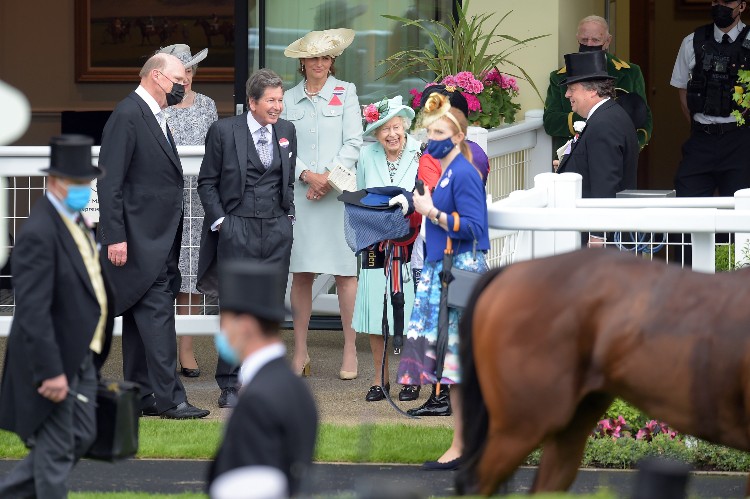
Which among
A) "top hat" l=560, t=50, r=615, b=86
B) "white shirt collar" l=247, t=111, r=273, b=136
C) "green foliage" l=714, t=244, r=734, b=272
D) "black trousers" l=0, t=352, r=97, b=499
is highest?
"top hat" l=560, t=50, r=615, b=86

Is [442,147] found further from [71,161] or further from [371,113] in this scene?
[71,161]

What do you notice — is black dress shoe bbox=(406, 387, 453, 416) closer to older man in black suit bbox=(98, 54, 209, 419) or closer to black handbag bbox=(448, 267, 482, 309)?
older man in black suit bbox=(98, 54, 209, 419)

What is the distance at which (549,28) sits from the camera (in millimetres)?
10930

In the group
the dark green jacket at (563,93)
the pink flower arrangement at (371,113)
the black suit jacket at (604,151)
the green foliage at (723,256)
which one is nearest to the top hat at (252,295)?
the green foliage at (723,256)

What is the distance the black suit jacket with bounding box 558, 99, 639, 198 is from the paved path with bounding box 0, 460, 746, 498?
1952mm

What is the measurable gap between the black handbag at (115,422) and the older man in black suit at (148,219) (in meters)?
2.29

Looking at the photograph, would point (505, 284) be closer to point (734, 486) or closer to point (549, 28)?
point (734, 486)

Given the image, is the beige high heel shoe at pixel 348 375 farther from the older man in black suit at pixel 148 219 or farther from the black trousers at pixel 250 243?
the older man in black suit at pixel 148 219

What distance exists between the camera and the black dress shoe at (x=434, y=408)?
8.34 m

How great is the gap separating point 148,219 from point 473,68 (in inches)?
117

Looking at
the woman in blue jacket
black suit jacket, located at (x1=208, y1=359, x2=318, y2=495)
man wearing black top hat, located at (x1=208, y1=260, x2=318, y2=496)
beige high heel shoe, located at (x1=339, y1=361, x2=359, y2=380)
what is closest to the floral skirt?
the woman in blue jacket

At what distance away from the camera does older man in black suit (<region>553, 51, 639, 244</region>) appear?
27.6 feet

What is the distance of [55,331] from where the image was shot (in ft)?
19.0

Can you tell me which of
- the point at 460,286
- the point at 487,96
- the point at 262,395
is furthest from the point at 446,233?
the point at 487,96
